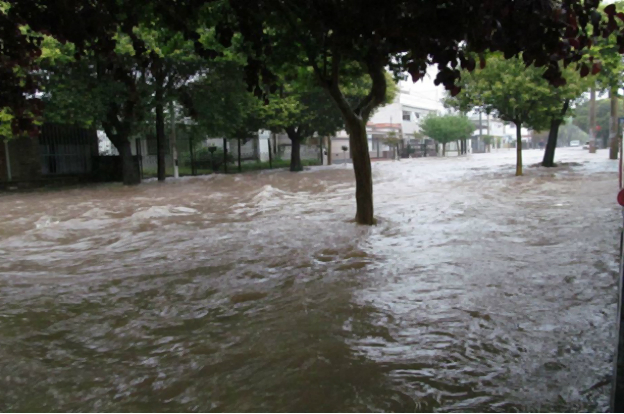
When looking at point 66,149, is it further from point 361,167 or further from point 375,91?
point 375,91

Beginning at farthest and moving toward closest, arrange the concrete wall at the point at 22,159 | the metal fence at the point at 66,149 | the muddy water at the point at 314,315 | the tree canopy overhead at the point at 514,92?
the metal fence at the point at 66,149 < the concrete wall at the point at 22,159 < the tree canopy overhead at the point at 514,92 < the muddy water at the point at 314,315

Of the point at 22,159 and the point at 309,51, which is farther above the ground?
the point at 309,51

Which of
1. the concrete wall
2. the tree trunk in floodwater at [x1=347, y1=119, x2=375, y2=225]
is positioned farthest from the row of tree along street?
the concrete wall

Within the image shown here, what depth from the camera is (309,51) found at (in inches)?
298

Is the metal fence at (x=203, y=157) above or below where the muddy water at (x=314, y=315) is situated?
above

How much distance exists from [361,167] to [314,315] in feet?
15.0

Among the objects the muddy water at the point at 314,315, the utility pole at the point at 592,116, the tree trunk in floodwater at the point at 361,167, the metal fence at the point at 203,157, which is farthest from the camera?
the utility pole at the point at 592,116

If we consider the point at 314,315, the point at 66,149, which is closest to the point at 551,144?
the point at 66,149

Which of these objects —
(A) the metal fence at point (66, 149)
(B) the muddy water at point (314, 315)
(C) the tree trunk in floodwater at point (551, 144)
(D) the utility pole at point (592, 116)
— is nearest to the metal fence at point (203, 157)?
(A) the metal fence at point (66, 149)

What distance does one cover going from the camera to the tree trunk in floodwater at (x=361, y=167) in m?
8.42

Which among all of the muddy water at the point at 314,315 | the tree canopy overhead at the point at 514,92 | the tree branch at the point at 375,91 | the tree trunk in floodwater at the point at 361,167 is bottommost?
the muddy water at the point at 314,315

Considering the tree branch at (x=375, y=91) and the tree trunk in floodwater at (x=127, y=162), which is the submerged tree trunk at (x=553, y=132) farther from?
the tree trunk in floodwater at (x=127, y=162)

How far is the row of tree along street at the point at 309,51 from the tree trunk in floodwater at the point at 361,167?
19 mm

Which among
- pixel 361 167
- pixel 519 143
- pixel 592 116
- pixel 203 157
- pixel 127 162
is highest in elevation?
pixel 592 116
